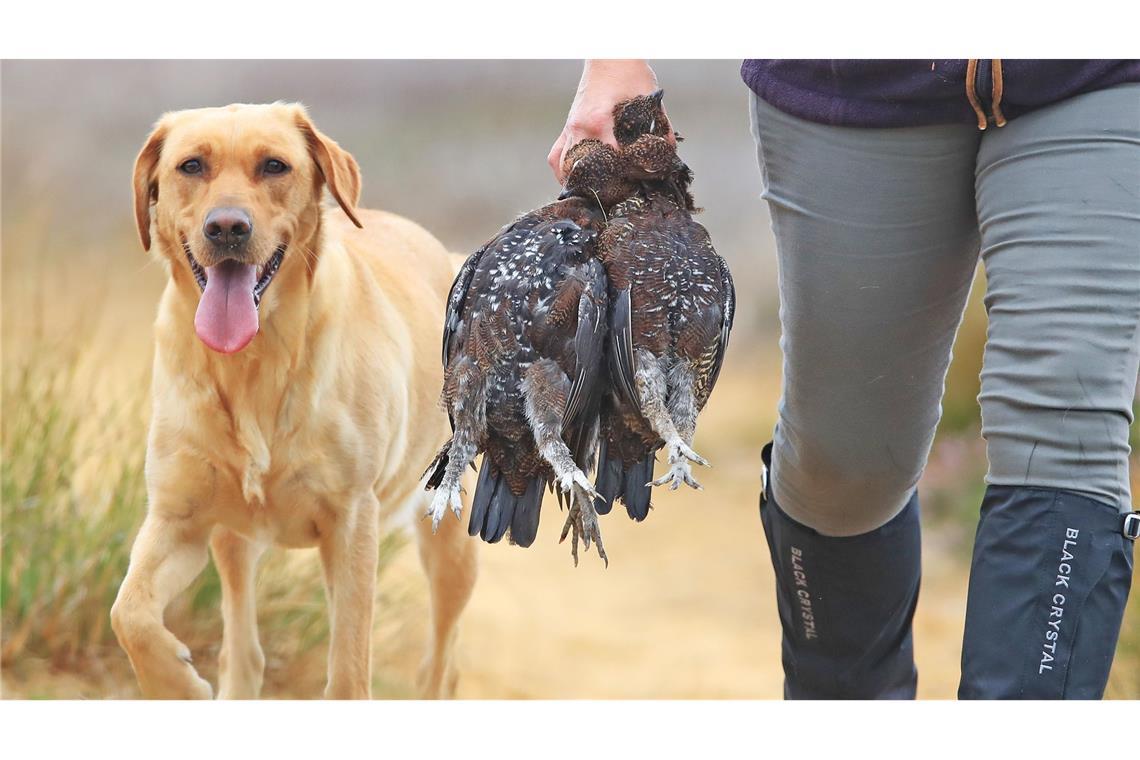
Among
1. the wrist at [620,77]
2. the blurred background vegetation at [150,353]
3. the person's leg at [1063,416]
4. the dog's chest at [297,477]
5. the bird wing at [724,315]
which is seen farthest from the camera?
the blurred background vegetation at [150,353]

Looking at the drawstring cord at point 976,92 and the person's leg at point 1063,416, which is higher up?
the drawstring cord at point 976,92

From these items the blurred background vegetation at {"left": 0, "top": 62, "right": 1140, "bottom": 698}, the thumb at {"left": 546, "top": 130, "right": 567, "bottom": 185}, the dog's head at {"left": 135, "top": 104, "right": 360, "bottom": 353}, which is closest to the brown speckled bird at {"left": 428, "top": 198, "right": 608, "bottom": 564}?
the thumb at {"left": 546, "top": 130, "right": 567, "bottom": 185}

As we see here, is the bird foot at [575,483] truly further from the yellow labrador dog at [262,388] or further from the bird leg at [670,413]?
the yellow labrador dog at [262,388]

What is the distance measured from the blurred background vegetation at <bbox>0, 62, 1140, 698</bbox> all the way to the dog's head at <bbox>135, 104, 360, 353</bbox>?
0.99 ft

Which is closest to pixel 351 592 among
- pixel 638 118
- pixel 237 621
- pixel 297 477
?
pixel 297 477

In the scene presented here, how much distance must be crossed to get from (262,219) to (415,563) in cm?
192

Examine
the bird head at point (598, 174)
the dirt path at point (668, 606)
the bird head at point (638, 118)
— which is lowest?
the dirt path at point (668, 606)

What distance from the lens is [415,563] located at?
419cm

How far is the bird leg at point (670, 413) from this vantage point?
1.86m

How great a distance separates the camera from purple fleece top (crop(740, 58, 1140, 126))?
6.28 feet

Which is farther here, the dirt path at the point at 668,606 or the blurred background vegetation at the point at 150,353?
the dirt path at the point at 668,606

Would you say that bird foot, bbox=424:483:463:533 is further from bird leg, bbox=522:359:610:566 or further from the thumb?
the thumb

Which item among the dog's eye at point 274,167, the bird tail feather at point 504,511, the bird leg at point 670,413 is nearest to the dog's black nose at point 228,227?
the dog's eye at point 274,167

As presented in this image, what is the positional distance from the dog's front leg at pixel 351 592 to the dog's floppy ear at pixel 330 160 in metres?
0.70
